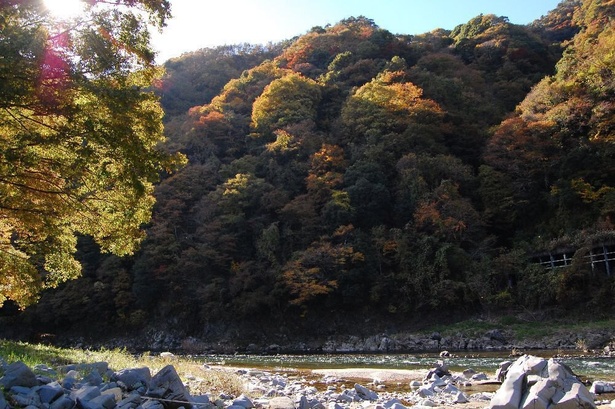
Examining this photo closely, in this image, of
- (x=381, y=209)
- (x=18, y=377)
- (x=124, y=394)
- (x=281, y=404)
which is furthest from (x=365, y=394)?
(x=381, y=209)

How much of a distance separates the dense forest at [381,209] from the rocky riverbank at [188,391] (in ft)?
56.2

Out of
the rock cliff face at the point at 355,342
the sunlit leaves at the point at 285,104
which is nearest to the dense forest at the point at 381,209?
the sunlit leaves at the point at 285,104

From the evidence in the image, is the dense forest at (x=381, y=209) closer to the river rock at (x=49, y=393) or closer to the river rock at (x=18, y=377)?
the river rock at (x=18, y=377)

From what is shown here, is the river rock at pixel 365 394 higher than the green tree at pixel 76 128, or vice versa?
the green tree at pixel 76 128

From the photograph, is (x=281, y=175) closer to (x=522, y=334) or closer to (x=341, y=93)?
(x=341, y=93)

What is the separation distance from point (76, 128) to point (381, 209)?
27.8 metres

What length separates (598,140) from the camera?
3019 cm

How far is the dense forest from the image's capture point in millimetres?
29188

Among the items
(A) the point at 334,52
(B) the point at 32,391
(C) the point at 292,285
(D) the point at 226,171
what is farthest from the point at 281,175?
(B) the point at 32,391

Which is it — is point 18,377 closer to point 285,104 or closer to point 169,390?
point 169,390

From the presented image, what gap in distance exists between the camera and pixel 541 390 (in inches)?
292

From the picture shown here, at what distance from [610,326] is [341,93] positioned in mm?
33472

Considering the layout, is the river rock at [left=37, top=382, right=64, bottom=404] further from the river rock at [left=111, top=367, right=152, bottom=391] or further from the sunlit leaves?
the sunlit leaves

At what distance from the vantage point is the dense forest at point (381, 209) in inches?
1149
